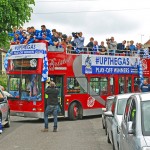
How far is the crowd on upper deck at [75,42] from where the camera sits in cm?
1998

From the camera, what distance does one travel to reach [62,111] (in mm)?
20594

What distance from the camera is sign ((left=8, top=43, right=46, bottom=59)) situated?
776 inches

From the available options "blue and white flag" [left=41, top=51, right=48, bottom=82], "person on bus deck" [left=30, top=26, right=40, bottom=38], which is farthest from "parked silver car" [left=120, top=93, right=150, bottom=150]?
"person on bus deck" [left=30, top=26, right=40, bottom=38]

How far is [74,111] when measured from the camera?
20984 millimetres

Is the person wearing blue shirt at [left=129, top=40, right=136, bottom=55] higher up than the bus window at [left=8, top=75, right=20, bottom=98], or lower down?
higher up

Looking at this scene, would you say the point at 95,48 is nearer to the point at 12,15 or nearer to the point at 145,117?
the point at 12,15

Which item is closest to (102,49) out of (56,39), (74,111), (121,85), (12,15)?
(121,85)

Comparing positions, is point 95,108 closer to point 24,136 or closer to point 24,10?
point 24,136

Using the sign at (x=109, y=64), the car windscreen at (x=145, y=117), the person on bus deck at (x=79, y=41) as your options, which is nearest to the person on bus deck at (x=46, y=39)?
the person on bus deck at (x=79, y=41)

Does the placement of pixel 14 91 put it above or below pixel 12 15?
below

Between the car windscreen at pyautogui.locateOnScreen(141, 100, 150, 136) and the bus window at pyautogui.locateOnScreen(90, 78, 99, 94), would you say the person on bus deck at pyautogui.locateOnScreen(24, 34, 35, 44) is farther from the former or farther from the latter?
the car windscreen at pyautogui.locateOnScreen(141, 100, 150, 136)

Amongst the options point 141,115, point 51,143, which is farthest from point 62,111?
point 141,115

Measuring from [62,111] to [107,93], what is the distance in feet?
11.9

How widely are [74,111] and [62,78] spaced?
171cm
